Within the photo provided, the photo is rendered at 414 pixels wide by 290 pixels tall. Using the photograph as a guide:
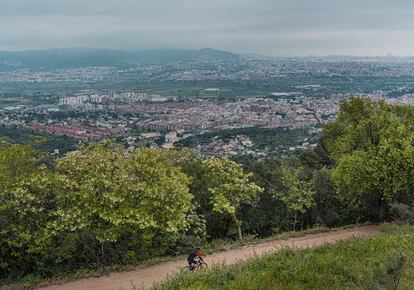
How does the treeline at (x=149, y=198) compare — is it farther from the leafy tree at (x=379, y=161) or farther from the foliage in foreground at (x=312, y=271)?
the foliage in foreground at (x=312, y=271)

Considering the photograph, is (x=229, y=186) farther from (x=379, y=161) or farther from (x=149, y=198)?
(x=379, y=161)

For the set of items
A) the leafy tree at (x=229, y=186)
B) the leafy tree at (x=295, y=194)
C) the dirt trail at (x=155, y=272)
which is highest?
the leafy tree at (x=229, y=186)

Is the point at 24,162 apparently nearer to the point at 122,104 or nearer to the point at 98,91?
the point at 122,104

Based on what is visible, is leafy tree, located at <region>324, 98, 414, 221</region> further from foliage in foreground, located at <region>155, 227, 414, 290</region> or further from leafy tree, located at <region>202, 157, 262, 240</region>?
foliage in foreground, located at <region>155, 227, 414, 290</region>

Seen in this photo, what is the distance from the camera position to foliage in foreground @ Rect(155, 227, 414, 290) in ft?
28.5

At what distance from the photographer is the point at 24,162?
15078mm

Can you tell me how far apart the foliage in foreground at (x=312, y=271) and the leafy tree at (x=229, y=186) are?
20.6ft

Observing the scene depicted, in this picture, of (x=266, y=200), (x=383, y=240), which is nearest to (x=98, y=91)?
(x=266, y=200)

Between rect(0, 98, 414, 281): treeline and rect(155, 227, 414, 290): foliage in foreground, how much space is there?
3.94m

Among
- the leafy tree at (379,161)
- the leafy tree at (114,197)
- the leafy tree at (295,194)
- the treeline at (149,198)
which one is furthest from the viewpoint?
the leafy tree at (295,194)

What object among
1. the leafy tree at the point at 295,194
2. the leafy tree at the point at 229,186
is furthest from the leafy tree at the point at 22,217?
the leafy tree at the point at 295,194

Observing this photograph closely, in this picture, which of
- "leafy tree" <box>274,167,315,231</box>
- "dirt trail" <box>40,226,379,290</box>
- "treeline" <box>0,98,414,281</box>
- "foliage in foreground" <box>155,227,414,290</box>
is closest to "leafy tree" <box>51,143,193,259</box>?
"treeline" <box>0,98,414,281</box>

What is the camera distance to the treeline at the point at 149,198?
43.6 ft

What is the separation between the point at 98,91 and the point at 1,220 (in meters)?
117
